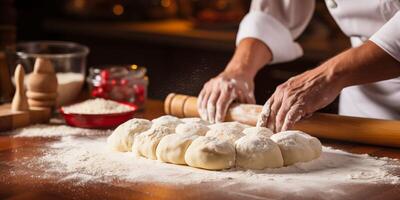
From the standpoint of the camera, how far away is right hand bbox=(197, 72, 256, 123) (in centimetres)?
190

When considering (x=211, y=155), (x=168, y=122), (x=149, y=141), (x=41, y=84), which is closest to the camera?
(x=211, y=155)

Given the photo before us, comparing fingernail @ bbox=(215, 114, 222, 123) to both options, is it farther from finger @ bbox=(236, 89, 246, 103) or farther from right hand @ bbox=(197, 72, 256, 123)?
finger @ bbox=(236, 89, 246, 103)

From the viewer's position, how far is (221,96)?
1.92 m

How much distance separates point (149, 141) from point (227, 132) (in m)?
0.18

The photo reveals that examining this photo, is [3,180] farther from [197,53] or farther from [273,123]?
[197,53]

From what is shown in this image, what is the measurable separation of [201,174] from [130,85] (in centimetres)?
75

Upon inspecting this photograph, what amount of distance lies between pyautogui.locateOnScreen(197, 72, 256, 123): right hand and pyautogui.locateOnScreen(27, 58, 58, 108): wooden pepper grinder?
427 millimetres

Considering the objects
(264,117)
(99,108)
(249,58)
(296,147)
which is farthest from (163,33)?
(296,147)

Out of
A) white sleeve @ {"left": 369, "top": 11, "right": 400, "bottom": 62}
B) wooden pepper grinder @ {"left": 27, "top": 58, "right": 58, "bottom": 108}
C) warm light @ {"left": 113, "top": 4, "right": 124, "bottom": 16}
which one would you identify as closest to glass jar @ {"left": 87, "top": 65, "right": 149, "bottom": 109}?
wooden pepper grinder @ {"left": 27, "top": 58, "right": 58, "bottom": 108}

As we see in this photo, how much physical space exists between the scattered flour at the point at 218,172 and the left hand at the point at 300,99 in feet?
0.37

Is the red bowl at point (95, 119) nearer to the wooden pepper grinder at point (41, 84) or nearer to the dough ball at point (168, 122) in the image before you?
the wooden pepper grinder at point (41, 84)

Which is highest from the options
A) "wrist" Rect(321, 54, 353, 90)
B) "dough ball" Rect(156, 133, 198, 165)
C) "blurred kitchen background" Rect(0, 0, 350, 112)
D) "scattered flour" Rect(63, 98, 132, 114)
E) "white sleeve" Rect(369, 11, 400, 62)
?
"white sleeve" Rect(369, 11, 400, 62)

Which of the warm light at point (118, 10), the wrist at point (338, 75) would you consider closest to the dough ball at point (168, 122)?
the wrist at point (338, 75)

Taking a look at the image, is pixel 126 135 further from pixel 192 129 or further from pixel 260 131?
pixel 260 131
